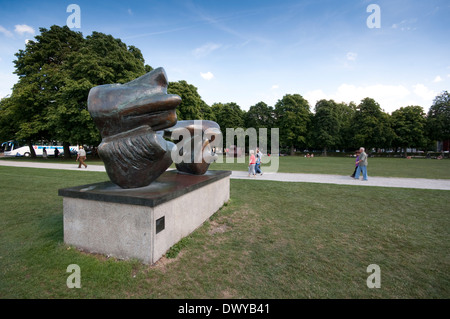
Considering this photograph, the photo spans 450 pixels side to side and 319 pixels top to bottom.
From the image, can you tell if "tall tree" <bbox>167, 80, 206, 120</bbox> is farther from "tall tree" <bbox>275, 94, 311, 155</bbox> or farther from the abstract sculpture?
the abstract sculpture

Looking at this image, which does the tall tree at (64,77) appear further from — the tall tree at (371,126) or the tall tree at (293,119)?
the tall tree at (371,126)

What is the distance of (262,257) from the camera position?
4.54 meters

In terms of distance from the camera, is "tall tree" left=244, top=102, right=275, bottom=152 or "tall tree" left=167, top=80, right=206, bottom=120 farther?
"tall tree" left=244, top=102, right=275, bottom=152

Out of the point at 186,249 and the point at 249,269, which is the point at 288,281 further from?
the point at 186,249

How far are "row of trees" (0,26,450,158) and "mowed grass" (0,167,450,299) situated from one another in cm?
2056

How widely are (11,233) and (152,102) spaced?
14.6 ft

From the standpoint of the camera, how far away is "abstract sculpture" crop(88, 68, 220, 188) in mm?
4695

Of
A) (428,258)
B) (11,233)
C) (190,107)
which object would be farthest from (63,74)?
(428,258)

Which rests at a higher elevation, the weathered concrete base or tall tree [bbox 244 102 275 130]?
tall tree [bbox 244 102 275 130]

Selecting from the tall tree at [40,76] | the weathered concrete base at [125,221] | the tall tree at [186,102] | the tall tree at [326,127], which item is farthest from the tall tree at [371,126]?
the weathered concrete base at [125,221]

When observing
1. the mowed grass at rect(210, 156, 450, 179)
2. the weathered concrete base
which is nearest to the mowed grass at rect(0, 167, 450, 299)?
the weathered concrete base

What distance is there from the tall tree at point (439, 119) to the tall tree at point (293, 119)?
25.1 metres

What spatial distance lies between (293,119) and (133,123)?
161 ft
